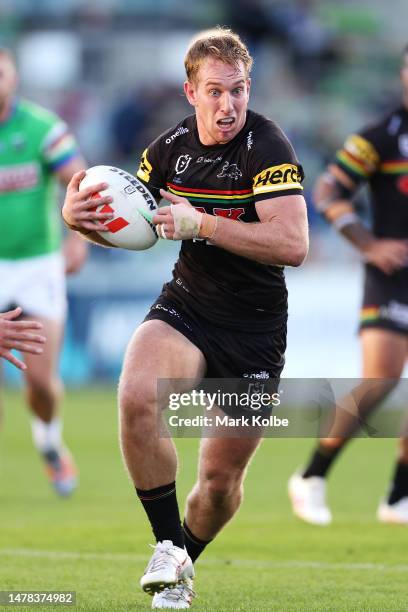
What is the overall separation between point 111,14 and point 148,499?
63.1 ft

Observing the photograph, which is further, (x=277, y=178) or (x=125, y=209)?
(x=125, y=209)

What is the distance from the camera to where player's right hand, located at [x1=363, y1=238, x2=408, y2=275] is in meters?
8.22

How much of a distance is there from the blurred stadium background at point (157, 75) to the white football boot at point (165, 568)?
1095cm

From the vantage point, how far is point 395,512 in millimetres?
8219

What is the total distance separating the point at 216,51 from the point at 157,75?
18246 millimetres

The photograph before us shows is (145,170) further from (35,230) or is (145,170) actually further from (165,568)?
(35,230)

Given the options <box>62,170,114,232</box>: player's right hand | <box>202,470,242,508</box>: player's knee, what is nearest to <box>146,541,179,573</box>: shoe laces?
<box>202,470,242,508</box>: player's knee

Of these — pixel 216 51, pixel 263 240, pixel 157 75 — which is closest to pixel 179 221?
pixel 263 240

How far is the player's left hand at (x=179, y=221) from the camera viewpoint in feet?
16.5

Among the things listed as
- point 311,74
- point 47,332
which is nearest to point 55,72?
point 311,74

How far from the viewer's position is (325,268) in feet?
51.1

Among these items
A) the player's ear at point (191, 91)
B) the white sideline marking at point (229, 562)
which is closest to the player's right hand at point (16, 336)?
the player's ear at point (191, 91)

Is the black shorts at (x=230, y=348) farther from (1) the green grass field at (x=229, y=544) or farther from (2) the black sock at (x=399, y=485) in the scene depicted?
(2) the black sock at (x=399, y=485)

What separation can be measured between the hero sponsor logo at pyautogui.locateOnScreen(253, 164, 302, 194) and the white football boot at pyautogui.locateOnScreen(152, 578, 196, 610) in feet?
5.43
